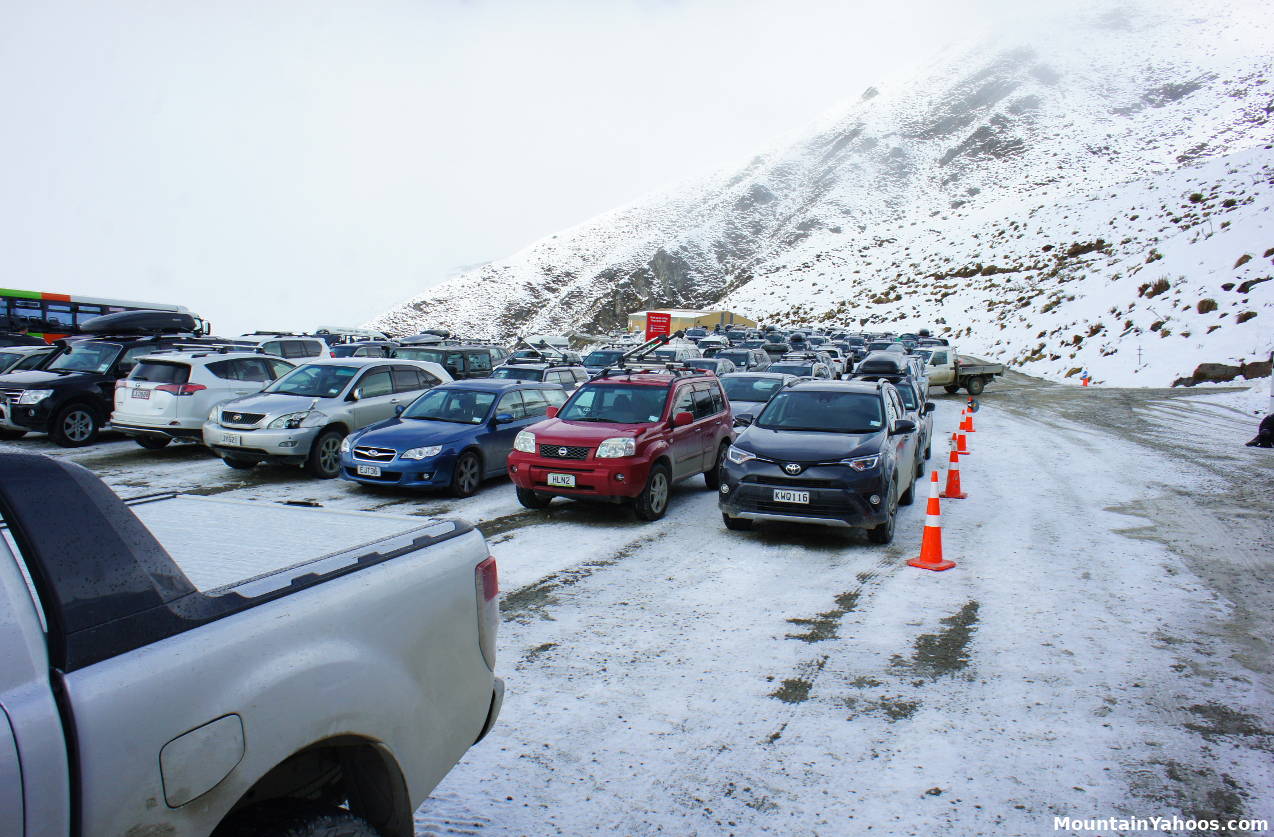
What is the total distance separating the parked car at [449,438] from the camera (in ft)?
34.6

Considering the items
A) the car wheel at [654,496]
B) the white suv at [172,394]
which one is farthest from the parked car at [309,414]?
the car wheel at [654,496]

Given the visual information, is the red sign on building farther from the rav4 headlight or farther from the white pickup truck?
the white pickup truck

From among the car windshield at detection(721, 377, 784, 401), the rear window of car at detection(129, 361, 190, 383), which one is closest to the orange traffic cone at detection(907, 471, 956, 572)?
the car windshield at detection(721, 377, 784, 401)

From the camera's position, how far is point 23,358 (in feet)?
50.8

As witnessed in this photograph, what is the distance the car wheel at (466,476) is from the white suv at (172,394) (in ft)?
16.2

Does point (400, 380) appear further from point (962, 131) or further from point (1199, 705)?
point (962, 131)

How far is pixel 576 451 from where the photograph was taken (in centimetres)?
945

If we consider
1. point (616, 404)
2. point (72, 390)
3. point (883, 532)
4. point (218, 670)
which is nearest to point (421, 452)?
point (616, 404)

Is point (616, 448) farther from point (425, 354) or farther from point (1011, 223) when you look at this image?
point (1011, 223)

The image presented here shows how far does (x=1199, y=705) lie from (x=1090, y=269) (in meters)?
55.7

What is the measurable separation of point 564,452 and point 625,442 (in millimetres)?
725

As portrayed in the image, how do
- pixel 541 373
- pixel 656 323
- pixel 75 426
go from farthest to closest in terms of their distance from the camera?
pixel 656 323
pixel 541 373
pixel 75 426

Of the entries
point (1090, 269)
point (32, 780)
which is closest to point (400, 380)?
point (32, 780)

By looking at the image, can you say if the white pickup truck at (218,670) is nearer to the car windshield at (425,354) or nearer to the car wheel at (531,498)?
the car wheel at (531,498)
